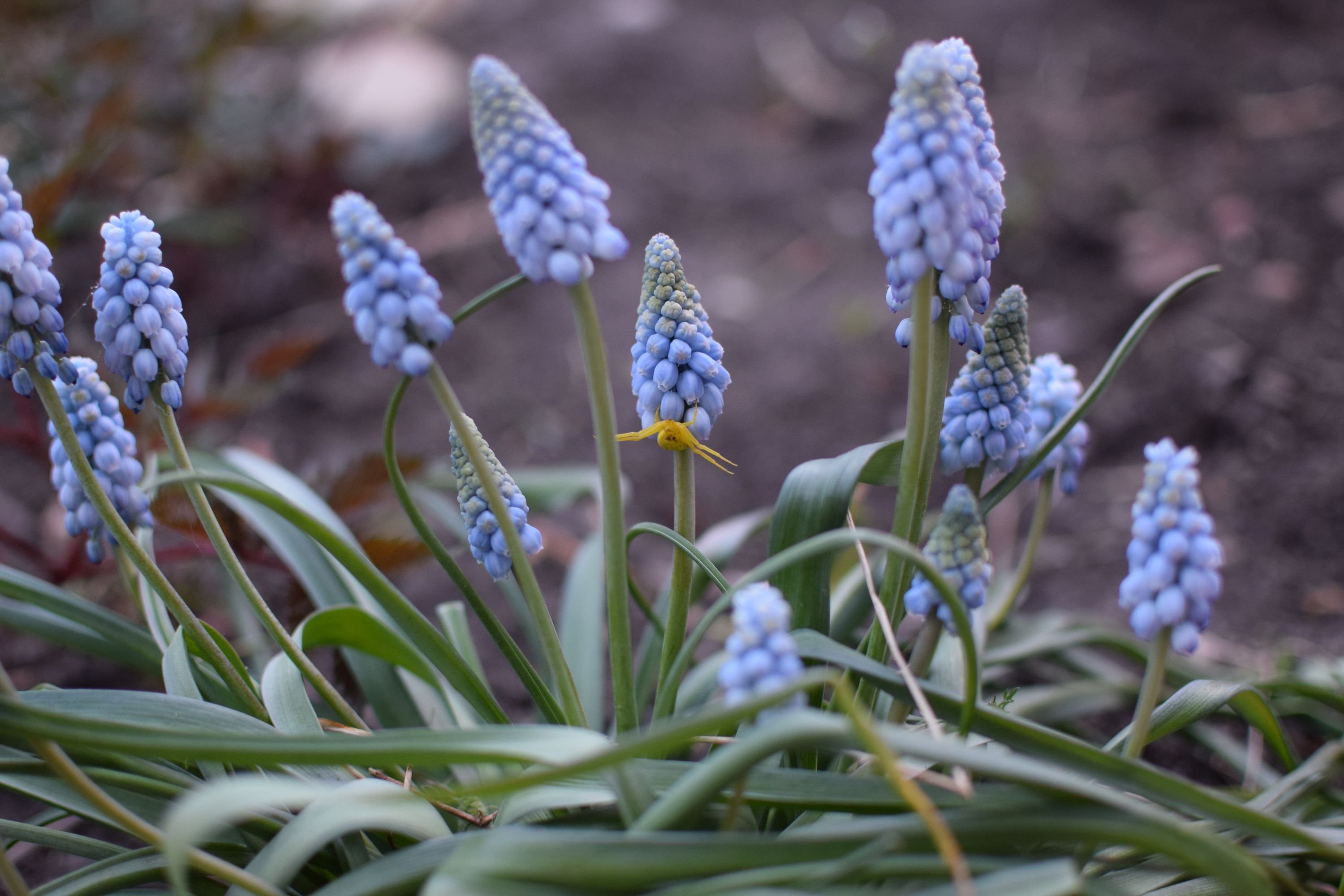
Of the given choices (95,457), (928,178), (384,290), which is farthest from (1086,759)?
(95,457)

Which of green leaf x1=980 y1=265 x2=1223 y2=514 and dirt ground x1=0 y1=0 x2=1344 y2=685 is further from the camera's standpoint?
dirt ground x1=0 y1=0 x2=1344 y2=685

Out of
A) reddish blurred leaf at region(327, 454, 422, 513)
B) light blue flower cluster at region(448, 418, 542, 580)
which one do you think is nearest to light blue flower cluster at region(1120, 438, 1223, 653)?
light blue flower cluster at region(448, 418, 542, 580)

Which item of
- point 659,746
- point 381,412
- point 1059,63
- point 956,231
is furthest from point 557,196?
point 1059,63

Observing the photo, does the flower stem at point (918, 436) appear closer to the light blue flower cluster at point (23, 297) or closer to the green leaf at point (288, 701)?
the green leaf at point (288, 701)

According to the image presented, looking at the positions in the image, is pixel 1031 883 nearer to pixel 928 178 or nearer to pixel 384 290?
pixel 928 178

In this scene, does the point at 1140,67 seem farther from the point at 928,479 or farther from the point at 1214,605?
the point at 928,479

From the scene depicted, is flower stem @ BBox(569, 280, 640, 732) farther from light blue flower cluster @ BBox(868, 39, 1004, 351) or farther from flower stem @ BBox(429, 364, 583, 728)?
light blue flower cluster @ BBox(868, 39, 1004, 351)

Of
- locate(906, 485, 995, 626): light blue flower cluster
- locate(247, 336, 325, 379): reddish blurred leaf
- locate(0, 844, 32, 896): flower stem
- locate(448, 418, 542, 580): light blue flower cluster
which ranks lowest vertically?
locate(0, 844, 32, 896): flower stem
